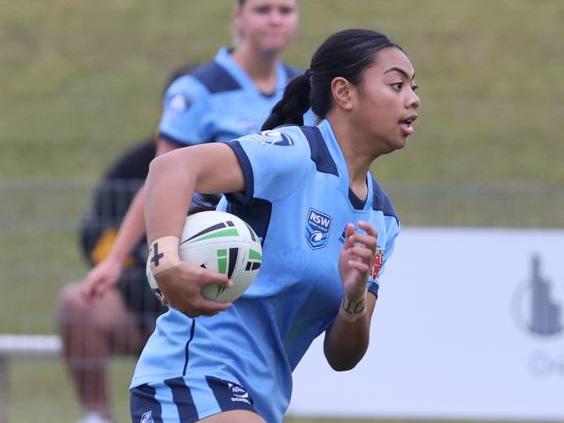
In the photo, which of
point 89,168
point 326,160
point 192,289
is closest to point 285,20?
point 326,160

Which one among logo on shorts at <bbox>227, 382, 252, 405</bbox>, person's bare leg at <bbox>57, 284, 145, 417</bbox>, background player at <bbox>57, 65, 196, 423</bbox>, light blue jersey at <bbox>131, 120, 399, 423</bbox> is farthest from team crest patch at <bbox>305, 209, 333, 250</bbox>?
person's bare leg at <bbox>57, 284, 145, 417</bbox>

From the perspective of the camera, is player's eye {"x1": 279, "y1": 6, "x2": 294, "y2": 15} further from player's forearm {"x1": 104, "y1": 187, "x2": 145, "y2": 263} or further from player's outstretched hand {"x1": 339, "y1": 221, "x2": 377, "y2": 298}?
player's outstretched hand {"x1": 339, "y1": 221, "x2": 377, "y2": 298}

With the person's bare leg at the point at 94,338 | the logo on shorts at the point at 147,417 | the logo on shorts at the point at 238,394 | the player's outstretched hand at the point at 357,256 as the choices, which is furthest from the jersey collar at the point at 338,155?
the person's bare leg at the point at 94,338

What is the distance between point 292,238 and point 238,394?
1.55ft

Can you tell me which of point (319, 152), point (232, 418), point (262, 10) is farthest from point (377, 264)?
point (262, 10)

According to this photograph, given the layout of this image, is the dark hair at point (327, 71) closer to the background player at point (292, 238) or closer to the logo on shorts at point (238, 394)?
the background player at point (292, 238)

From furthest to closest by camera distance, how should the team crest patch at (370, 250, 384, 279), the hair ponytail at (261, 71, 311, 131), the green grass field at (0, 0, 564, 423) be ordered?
the green grass field at (0, 0, 564, 423), the hair ponytail at (261, 71, 311, 131), the team crest patch at (370, 250, 384, 279)

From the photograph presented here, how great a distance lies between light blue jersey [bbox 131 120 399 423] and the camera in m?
4.16

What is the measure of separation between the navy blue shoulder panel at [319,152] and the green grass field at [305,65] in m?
6.66

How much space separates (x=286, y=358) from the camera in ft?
14.5

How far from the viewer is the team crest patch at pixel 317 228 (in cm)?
423

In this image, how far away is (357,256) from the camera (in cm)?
402

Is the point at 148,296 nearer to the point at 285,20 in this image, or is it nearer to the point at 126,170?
the point at 126,170

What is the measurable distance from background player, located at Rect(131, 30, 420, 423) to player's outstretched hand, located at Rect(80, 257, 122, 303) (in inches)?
98.9
